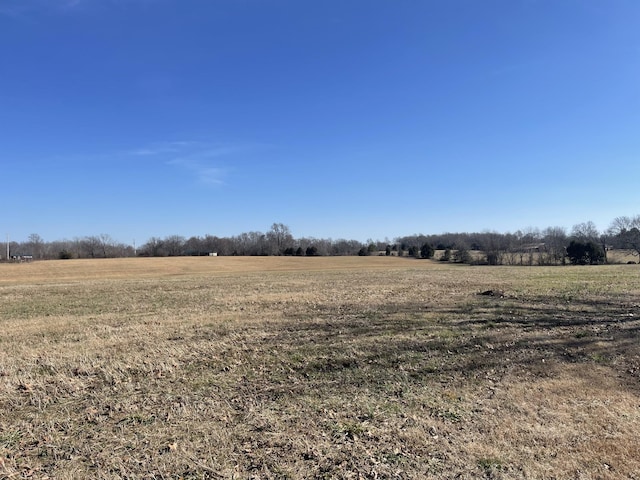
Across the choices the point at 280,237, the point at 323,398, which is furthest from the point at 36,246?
the point at 323,398

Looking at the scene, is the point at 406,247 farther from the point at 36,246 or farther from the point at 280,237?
the point at 36,246

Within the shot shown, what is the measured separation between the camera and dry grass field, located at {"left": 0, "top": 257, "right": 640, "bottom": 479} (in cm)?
419

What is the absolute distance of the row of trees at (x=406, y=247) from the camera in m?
73.6

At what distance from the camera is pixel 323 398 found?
6020 mm

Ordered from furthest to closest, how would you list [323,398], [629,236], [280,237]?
[280,237], [629,236], [323,398]

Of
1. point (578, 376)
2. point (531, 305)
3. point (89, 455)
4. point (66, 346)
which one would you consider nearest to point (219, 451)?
point (89, 455)

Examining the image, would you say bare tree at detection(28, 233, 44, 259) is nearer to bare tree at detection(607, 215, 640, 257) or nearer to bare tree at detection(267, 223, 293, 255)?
bare tree at detection(267, 223, 293, 255)

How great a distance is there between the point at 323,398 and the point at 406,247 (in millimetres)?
112252

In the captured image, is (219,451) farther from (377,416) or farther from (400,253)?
(400,253)

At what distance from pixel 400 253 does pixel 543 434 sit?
337ft

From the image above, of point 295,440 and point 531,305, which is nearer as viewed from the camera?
point 295,440

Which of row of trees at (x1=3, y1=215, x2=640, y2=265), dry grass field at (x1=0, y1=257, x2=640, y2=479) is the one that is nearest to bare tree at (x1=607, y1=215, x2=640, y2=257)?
row of trees at (x1=3, y1=215, x2=640, y2=265)

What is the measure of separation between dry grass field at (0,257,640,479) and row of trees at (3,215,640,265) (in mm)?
68566

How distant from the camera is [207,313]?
1418 centimetres
